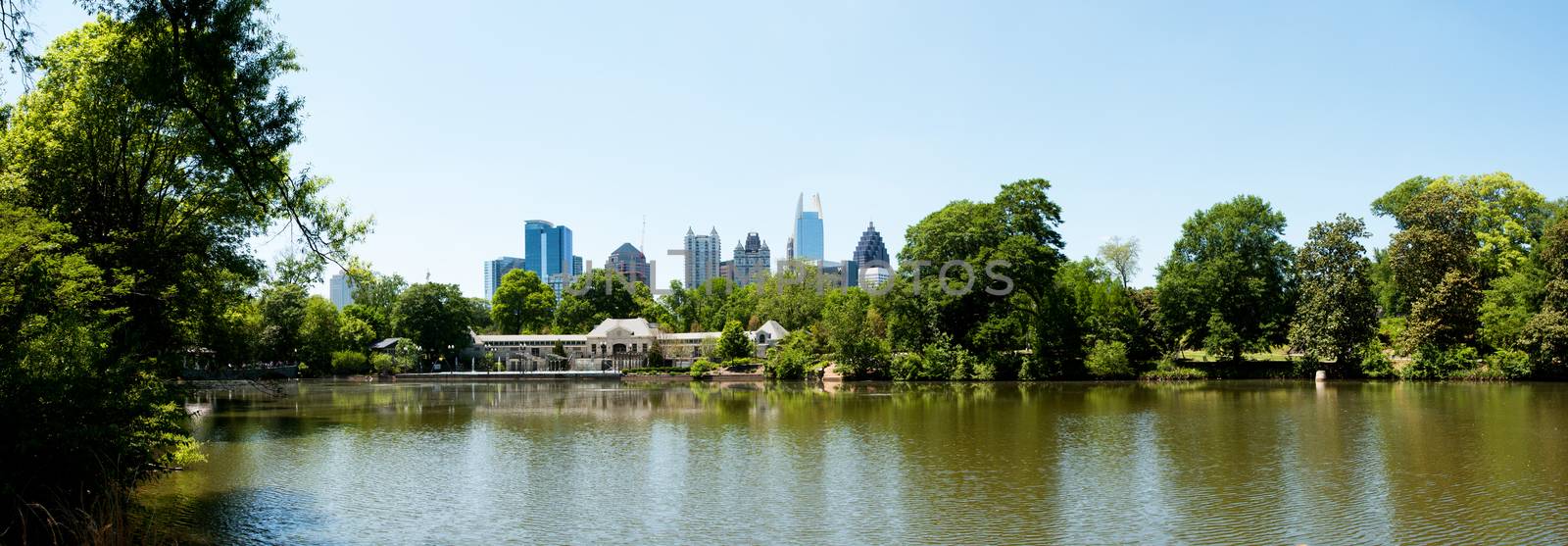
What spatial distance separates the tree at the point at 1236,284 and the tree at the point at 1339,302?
2.78 meters

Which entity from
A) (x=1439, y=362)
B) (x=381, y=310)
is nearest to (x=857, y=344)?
(x=1439, y=362)

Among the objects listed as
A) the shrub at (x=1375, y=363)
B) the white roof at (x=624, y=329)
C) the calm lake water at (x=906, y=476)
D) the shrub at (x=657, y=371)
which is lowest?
the shrub at (x=657, y=371)

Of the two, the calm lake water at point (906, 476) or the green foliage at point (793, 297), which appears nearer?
the calm lake water at point (906, 476)

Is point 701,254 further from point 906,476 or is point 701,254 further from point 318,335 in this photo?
point 906,476

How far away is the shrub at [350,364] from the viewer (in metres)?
64.7

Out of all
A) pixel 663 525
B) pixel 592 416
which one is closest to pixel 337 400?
pixel 592 416

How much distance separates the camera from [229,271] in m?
20.8

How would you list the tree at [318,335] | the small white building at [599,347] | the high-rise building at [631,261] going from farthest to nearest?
1. the high-rise building at [631,261]
2. the small white building at [599,347]
3. the tree at [318,335]

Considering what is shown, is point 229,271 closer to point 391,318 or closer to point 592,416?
point 592,416

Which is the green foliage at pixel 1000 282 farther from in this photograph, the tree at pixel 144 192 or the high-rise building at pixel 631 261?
the high-rise building at pixel 631 261

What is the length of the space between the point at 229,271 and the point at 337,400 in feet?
66.9

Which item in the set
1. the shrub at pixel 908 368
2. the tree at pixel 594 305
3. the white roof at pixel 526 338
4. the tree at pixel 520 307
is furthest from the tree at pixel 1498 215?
the tree at pixel 520 307

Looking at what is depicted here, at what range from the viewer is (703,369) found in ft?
192

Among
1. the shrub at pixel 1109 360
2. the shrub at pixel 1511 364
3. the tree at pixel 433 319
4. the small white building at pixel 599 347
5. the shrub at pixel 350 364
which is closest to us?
the shrub at pixel 1511 364
